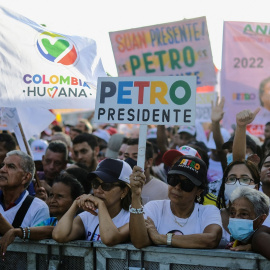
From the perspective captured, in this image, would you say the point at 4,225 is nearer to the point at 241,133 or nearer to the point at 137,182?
the point at 137,182

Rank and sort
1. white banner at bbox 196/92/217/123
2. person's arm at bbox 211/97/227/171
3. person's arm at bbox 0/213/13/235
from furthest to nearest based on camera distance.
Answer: white banner at bbox 196/92/217/123 → person's arm at bbox 211/97/227/171 → person's arm at bbox 0/213/13/235

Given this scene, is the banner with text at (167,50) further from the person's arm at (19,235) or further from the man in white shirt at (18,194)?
the person's arm at (19,235)

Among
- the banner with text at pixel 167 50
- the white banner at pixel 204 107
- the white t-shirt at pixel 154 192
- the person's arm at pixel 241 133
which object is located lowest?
the white t-shirt at pixel 154 192

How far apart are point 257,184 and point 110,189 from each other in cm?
137

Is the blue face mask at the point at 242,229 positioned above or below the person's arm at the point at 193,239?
above

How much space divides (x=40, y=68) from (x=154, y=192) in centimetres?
188

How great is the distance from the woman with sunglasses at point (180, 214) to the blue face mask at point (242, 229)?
0.59 ft

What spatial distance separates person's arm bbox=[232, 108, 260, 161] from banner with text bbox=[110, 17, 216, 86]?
11.6 ft

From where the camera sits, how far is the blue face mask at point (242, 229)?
3.90m

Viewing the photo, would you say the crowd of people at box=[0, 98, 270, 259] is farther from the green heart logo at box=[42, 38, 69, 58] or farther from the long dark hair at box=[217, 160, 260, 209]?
the green heart logo at box=[42, 38, 69, 58]

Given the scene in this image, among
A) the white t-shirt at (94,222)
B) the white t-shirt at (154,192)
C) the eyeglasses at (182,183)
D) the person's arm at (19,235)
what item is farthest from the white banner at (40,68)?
the eyeglasses at (182,183)

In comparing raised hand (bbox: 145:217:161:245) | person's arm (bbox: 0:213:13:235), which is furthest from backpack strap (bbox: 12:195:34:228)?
raised hand (bbox: 145:217:161:245)

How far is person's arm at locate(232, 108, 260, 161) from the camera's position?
5.62 meters

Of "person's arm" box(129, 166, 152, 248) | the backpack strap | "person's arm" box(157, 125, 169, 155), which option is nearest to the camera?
"person's arm" box(129, 166, 152, 248)
